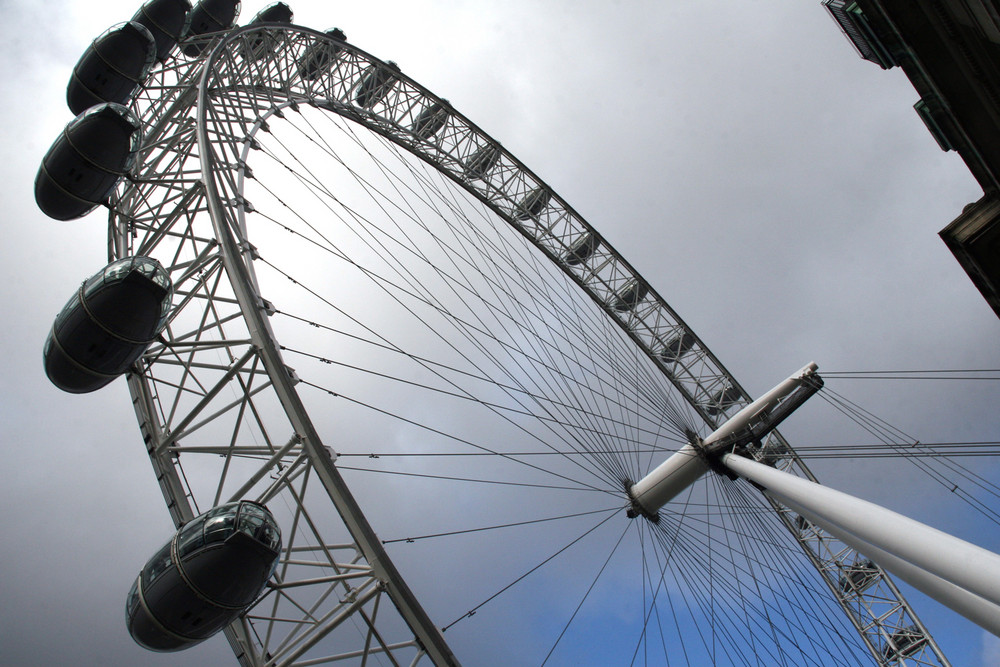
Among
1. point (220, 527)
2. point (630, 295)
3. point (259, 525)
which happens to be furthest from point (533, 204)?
point (220, 527)

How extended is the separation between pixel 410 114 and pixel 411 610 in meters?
19.8

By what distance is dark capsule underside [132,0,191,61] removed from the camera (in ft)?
60.3

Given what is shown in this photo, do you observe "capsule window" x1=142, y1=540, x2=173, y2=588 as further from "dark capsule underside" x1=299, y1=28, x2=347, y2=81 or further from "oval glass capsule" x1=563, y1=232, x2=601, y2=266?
"oval glass capsule" x1=563, y1=232, x2=601, y2=266

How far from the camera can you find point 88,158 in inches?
484

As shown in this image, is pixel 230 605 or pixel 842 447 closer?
pixel 230 605

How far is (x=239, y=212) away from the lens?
12875 millimetres

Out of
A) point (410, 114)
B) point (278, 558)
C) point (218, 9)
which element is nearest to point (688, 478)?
point (278, 558)

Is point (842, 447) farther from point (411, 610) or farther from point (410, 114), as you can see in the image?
point (410, 114)

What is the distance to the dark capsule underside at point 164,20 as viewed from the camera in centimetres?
1838

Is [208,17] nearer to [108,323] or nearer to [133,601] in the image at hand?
[108,323]

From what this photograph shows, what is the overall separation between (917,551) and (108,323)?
11647 millimetres

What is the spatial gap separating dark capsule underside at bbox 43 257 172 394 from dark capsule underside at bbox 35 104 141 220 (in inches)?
136

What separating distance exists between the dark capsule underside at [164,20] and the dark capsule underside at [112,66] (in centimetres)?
217

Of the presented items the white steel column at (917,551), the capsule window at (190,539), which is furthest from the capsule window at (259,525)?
the white steel column at (917,551)
